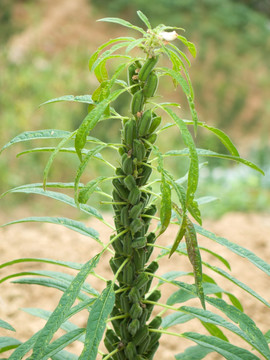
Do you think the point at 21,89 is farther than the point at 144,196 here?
Yes

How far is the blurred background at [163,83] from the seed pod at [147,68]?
2.63 m

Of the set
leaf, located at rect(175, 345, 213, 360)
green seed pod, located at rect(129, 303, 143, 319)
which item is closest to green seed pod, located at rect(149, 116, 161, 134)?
green seed pod, located at rect(129, 303, 143, 319)

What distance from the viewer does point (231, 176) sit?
4.62 meters

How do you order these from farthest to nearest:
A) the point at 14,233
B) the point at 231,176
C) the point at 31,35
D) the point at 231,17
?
the point at 231,17, the point at 31,35, the point at 231,176, the point at 14,233

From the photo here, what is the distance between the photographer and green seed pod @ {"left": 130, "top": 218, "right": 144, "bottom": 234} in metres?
0.90

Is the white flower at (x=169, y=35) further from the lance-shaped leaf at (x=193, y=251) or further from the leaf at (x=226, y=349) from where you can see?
the leaf at (x=226, y=349)

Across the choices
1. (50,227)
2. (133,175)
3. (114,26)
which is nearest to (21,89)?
(50,227)

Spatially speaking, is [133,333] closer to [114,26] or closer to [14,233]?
[14,233]

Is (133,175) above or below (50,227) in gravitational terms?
below

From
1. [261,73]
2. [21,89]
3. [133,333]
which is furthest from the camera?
[261,73]

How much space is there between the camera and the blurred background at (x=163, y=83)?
162 inches

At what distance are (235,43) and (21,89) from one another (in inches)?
236

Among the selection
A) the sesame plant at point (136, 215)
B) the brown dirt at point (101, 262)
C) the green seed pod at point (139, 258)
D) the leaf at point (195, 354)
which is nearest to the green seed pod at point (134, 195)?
the sesame plant at point (136, 215)

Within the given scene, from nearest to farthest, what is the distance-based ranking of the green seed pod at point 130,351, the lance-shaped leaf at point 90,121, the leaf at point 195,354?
the lance-shaped leaf at point 90,121 → the green seed pod at point 130,351 → the leaf at point 195,354
